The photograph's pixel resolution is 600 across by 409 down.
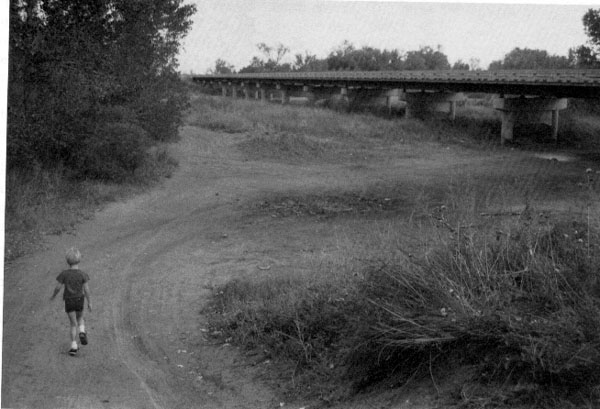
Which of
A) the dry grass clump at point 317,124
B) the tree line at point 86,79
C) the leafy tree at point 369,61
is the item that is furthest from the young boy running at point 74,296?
the leafy tree at point 369,61

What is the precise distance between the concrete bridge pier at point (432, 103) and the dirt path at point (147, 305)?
1694 cm

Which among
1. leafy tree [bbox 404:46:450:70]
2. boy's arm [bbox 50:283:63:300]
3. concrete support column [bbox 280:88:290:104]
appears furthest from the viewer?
concrete support column [bbox 280:88:290:104]

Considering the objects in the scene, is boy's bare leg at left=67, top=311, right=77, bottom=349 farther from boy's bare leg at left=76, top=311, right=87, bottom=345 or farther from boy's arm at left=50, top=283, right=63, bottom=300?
boy's arm at left=50, top=283, right=63, bottom=300

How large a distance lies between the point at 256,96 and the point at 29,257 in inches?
1255

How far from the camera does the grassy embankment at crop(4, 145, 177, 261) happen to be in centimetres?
762

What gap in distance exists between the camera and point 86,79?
34.4 feet

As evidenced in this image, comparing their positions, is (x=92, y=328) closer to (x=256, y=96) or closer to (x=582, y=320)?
(x=582, y=320)

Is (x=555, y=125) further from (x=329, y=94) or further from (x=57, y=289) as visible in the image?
(x=57, y=289)

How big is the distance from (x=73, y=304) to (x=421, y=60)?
19.5 metres

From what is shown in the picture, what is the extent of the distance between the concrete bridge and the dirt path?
30.9 ft

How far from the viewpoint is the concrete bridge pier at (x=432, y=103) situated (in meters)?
28.0

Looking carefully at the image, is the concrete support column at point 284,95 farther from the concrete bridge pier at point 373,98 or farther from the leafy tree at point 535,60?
the leafy tree at point 535,60

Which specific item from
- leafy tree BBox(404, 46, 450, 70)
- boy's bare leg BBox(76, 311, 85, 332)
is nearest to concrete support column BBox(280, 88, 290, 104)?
leafy tree BBox(404, 46, 450, 70)

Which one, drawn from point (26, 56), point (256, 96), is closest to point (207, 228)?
point (26, 56)
